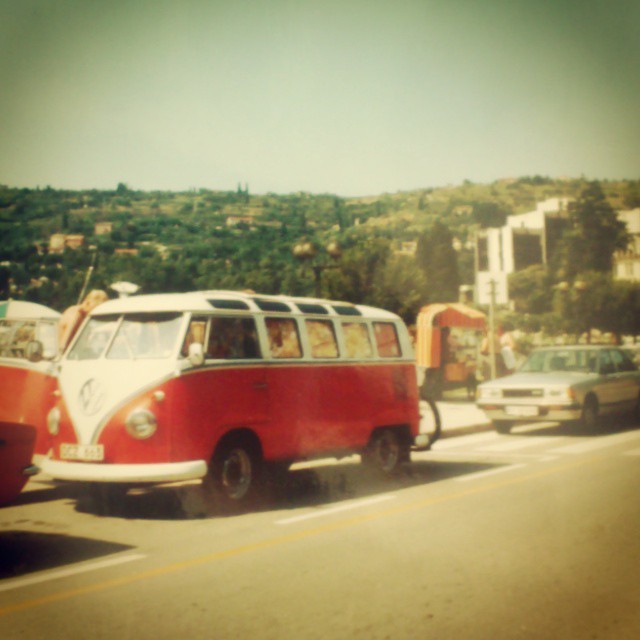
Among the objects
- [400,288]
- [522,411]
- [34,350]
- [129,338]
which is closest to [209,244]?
[522,411]

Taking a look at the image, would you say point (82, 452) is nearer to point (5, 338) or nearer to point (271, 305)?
point (271, 305)

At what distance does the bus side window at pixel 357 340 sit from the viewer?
32.9ft

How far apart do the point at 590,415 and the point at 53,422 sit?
1049 cm

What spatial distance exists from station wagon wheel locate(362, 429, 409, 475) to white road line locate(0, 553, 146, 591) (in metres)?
4.66

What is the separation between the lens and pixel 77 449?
775 cm

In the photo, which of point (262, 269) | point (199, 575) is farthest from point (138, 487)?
point (262, 269)

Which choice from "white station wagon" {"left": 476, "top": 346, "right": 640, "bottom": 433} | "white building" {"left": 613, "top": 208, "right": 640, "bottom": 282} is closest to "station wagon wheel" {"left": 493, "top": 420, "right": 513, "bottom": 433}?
"white station wagon" {"left": 476, "top": 346, "right": 640, "bottom": 433}

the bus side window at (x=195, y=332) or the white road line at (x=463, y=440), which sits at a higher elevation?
the bus side window at (x=195, y=332)

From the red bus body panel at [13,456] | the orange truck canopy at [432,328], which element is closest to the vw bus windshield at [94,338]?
the red bus body panel at [13,456]

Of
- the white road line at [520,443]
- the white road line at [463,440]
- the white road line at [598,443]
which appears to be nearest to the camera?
the white road line at [598,443]

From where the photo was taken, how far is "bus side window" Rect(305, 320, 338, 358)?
9.41 meters

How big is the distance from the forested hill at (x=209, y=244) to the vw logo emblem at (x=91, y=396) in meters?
2.95

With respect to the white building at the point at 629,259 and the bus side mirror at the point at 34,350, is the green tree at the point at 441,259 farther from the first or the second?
the bus side mirror at the point at 34,350

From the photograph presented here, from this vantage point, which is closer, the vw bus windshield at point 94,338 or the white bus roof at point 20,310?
the vw bus windshield at point 94,338
